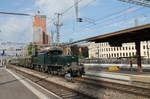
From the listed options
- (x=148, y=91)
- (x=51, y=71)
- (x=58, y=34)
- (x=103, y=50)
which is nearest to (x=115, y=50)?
(x=103, y=50)

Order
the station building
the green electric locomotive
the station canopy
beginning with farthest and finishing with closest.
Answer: the station building < the green electric locomotive < the station canopy

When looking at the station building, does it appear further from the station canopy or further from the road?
the road

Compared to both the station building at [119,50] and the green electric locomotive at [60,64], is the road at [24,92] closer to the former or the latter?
the green electric locomotive at [60,64]

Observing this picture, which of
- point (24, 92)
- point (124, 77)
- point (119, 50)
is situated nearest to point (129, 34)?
point (124, 77)

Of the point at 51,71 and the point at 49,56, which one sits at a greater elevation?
the point at 49,56

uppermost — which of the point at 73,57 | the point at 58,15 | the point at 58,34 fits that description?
the point at 58,15

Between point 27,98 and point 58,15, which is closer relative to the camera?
point 27,98

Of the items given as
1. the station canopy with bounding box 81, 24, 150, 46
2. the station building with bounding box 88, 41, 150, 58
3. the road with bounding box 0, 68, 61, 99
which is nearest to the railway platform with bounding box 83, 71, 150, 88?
the station canopy with bounding box 81, 24, 150, 46

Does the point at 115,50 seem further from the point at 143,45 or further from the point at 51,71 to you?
the point at 51,71

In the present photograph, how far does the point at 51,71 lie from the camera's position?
26.8m

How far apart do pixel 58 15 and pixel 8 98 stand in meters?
39.3

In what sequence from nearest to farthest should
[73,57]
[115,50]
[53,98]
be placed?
[53,98] < [73,57] < [115,50]

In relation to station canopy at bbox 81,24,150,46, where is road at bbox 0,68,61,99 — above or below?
below

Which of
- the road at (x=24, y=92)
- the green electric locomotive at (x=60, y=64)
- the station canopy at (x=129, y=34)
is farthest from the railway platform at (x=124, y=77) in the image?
the road at (x=24, y=92)
